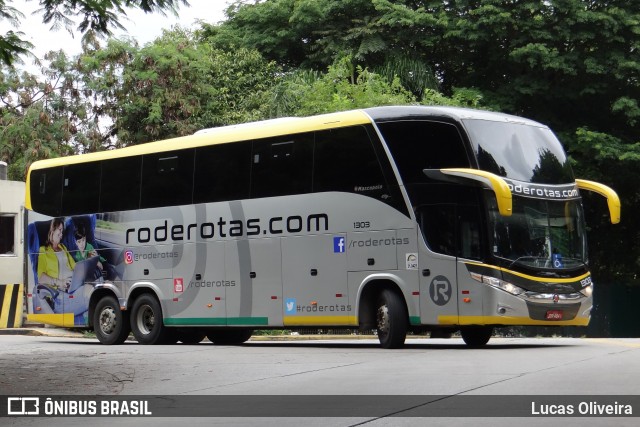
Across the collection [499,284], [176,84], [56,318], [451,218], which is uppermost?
[176,84]

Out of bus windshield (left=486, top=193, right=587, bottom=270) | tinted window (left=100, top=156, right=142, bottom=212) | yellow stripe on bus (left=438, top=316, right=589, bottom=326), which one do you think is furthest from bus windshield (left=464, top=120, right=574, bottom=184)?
tinted window (left=100, top=156, right=142, bottom=212)

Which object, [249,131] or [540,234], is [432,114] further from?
[249,131]

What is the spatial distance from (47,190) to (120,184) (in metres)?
2.59

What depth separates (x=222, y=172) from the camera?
24094mm

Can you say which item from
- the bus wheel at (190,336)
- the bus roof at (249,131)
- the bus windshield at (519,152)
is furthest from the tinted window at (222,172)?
the bus windshield at (519,152)

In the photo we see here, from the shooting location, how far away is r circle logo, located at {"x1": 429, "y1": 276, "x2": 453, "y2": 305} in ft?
67.6

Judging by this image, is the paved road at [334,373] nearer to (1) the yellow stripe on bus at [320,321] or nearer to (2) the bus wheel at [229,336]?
(1) the yellow stripe on bus at [320,321]

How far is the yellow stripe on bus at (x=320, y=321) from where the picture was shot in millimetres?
21844

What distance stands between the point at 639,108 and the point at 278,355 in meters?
21.1

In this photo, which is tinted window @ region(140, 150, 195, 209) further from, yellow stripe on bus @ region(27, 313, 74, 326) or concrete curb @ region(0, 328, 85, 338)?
concrete curb @ region(0, 328, 85, 338)

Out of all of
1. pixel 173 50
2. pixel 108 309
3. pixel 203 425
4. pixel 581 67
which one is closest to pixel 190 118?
pixel 173 50

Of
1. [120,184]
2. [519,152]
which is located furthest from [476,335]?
[120,184]

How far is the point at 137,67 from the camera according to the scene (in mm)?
46094

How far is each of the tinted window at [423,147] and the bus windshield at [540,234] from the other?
98 cm
